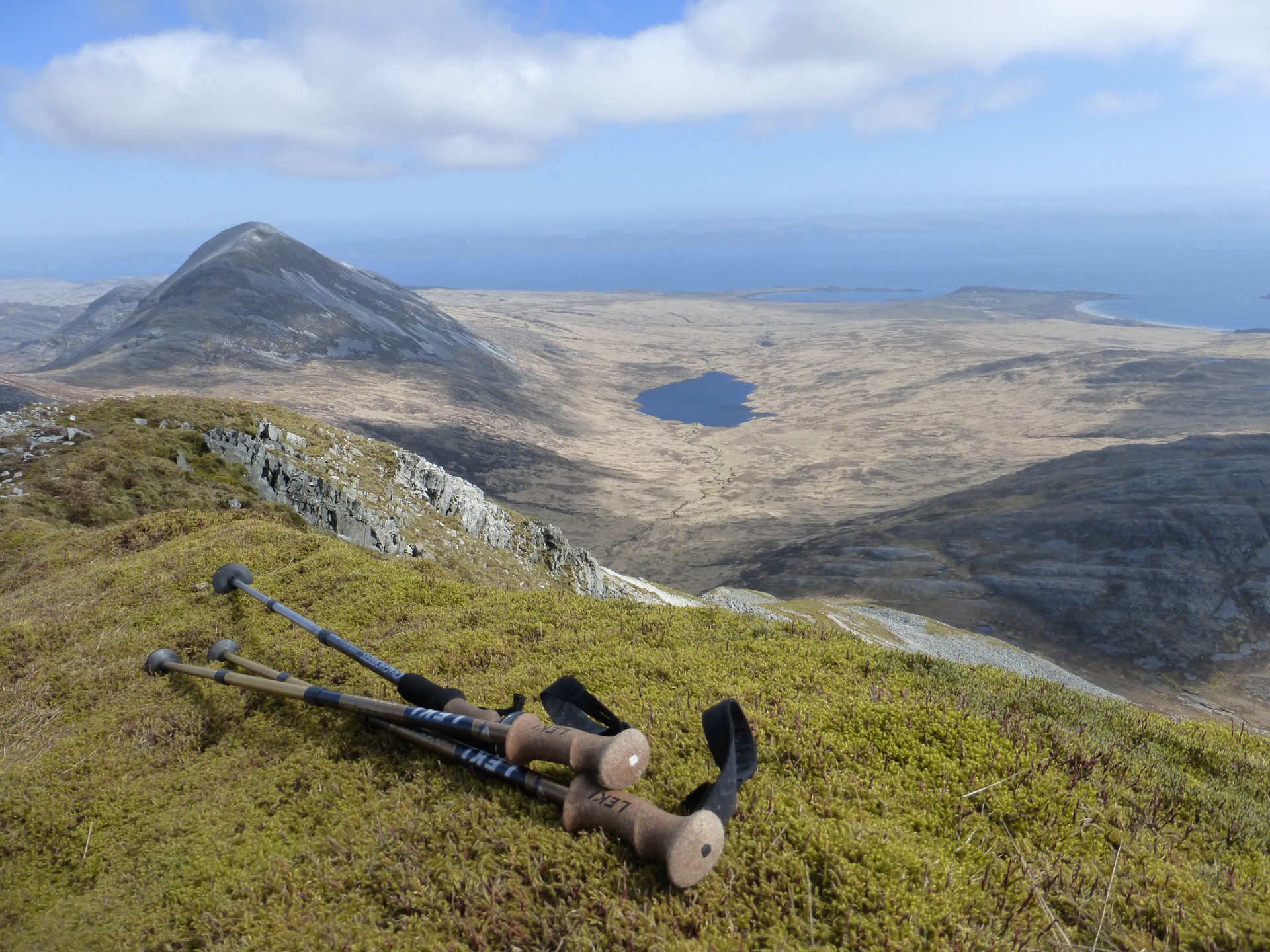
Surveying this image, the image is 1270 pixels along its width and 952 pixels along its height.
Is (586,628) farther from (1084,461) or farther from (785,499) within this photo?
(1084,461)

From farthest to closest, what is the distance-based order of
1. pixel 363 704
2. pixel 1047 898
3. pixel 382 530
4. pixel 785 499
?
pixel 785 499 < pixel 382 530 < pixel 363 704 < pixel 1047 898

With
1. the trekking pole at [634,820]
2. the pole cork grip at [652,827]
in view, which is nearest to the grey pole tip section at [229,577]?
the trekking pole at [634,820]

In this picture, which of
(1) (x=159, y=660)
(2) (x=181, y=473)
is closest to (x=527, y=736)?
(1) (x=159, y=660)

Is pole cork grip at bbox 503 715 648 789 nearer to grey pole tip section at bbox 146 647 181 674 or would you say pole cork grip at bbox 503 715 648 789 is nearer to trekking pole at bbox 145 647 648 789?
trekking pole at bbox 145 647 648 789

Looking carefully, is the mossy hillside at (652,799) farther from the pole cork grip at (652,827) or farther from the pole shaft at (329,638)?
the pole shaft at (329,638)

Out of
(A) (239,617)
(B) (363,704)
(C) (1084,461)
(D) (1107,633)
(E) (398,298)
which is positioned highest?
(E) (398,298)

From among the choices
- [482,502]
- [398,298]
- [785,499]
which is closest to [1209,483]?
[785,499]
